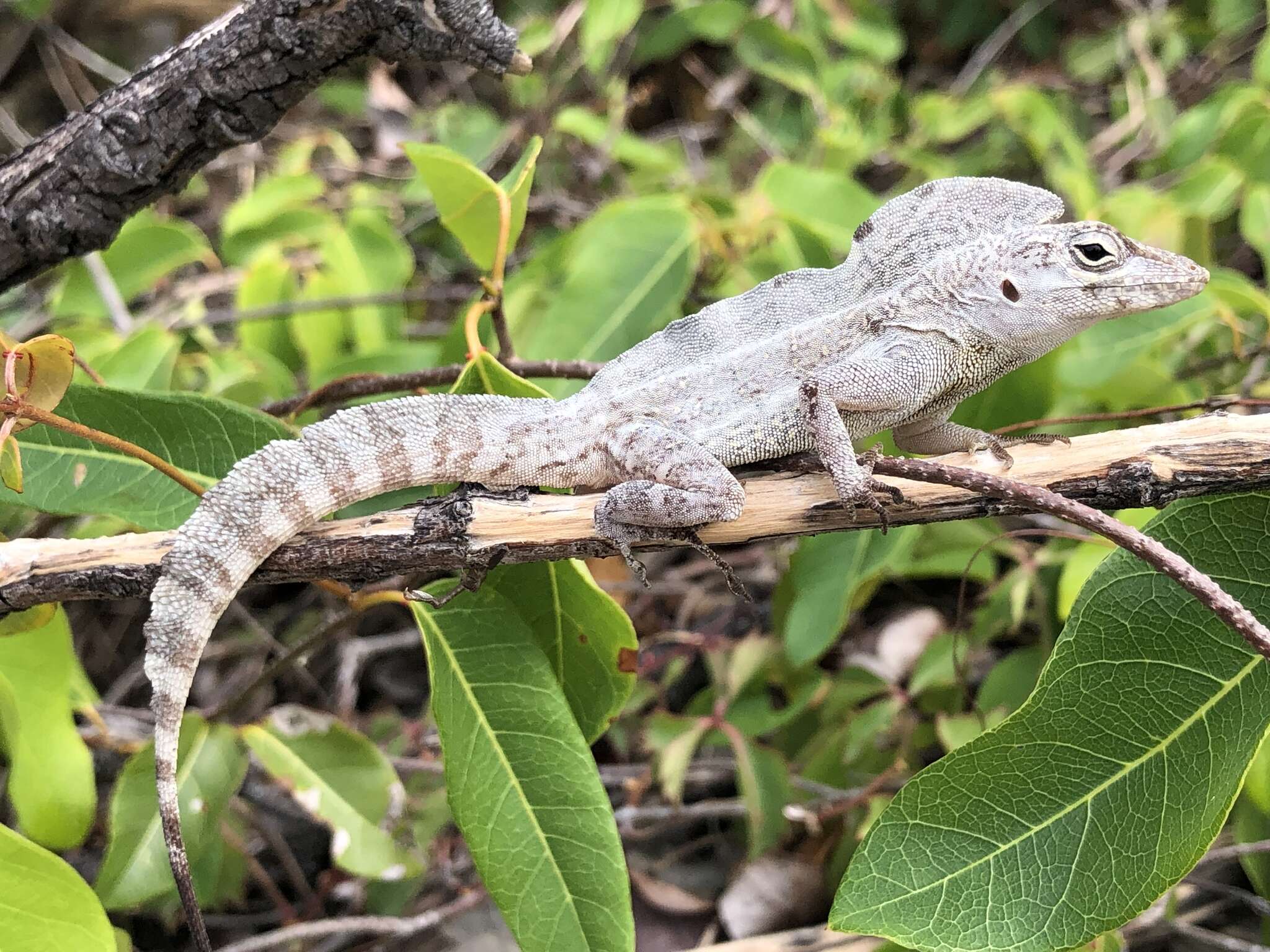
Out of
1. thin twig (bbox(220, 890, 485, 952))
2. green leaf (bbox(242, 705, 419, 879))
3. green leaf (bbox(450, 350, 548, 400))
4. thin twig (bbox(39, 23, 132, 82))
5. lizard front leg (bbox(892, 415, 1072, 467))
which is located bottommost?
thin twig (bbox(220, 890, 485, 952))

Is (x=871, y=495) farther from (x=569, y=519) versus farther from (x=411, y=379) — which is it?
(x=411, y=379)

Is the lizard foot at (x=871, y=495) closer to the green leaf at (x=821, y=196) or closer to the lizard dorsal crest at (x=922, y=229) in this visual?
the lizard dorsal crest at (x=922, y=229)

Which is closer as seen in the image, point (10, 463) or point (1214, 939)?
point (10, 463)

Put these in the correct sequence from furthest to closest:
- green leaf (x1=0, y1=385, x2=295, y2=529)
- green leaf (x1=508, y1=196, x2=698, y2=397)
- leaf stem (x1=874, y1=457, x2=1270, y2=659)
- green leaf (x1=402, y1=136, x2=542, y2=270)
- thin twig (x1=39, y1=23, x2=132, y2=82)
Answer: thin twig (x1=39, y1=23, x2=132, y2=82), green leaf (x1=508, y1=196, x2=698, y2=397), green leaf (x1=402, y1=136, x2=542, y2=270), green leaf (x1=0, y1=385, x2=295, y2=529), leaf stem (x1=874, y1=457, x2=1270, y2=659)

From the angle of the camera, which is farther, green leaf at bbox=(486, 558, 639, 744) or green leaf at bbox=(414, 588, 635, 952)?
green leaf at bbox=(486, 558, 639, 744)

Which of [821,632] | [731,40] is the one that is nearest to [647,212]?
[821,632]

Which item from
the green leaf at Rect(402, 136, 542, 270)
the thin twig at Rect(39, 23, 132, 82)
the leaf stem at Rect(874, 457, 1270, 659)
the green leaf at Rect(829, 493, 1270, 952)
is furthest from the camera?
the thin twig at Rect(39, 23, 132, 82)

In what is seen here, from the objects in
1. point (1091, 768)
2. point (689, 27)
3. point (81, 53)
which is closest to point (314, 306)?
point (1091, 768)

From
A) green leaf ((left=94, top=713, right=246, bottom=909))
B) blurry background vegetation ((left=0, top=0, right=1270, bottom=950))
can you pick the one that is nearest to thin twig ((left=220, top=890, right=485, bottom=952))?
blurry background vegetation ((left=0, top=0, right=1270, bottom=950))

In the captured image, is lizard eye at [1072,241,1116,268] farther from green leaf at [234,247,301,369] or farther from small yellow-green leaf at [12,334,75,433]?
green leaf at [234,247,301,369]
